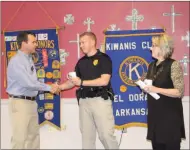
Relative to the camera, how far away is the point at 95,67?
12.5 feet

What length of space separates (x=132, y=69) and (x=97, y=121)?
1.09 metres

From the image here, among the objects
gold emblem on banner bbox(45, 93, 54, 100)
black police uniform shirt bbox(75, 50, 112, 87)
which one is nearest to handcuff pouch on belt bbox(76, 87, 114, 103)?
black police uniform shirt bbox(75, 50, 112, 87)

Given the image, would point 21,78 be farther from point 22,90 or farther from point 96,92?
point 96,92

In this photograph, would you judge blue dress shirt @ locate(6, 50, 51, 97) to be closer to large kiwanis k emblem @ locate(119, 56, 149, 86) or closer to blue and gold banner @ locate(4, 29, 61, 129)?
blue and gold banner @ locate(4, 29, 61, 129)

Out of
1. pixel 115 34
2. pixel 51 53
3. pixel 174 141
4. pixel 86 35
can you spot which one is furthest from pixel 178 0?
pixel 174 141

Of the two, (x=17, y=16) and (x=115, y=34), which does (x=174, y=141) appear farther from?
(x=17, y=16)

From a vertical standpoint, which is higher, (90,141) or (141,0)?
(141,0)

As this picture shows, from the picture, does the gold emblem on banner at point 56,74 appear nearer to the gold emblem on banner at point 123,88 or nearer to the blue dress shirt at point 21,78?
the blue dress shirt at point 21,78

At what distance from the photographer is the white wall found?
15.3 ft

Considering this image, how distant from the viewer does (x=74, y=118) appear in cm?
473

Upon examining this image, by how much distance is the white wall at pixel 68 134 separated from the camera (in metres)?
4.65

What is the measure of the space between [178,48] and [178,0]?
73cm

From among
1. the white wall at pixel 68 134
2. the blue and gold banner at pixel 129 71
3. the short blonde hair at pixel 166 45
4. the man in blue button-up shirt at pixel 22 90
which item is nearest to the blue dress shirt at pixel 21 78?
the man in blue button-up shirt at pixel 22 90

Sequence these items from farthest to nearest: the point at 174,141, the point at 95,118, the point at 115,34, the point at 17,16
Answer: the point at 17,16 < the point at 115,34 < the point at 95,118 < the point at 174,141
